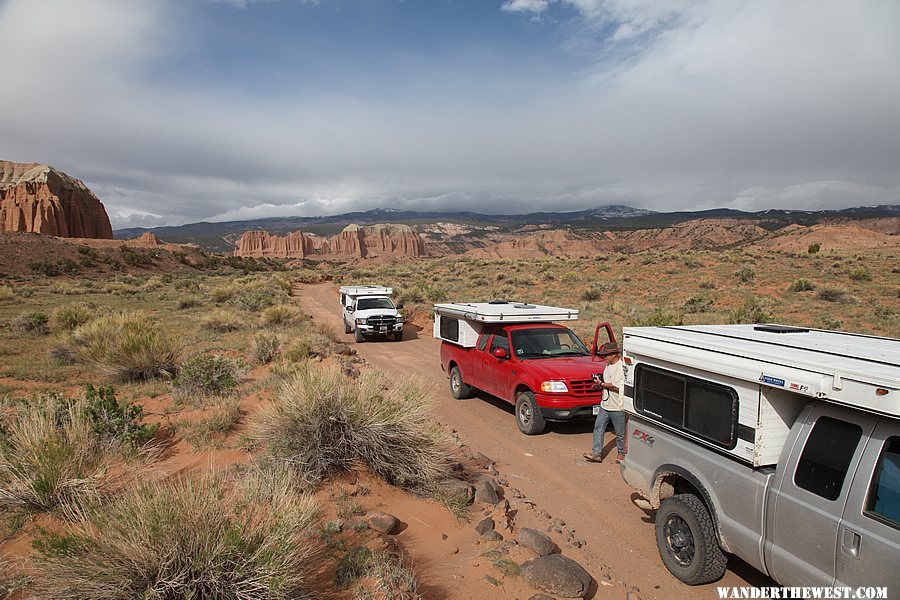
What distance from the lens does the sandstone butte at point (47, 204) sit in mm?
82750

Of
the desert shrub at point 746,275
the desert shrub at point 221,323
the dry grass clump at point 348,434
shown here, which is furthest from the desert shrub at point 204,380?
the desert shrub at point 746,275

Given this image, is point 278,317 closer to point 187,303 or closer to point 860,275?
point 187,303

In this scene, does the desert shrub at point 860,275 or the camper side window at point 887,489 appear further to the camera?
the desert shrub at point 860,275

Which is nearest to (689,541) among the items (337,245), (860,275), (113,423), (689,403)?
(689,403)

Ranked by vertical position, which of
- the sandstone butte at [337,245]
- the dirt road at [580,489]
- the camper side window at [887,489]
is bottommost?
the dirt road at [580,489]

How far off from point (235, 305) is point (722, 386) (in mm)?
25485

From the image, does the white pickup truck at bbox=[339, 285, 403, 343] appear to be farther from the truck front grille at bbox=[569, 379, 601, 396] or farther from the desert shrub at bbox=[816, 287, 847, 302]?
the desert shrub at bbox=[816, 287, 847, 302]

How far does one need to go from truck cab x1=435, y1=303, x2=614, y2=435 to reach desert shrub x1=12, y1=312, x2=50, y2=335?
1514cm

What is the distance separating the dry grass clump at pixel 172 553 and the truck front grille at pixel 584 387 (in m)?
5.33

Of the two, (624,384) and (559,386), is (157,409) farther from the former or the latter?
(624,384)

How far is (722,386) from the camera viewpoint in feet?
13.4

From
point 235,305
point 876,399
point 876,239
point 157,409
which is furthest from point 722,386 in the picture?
point 876,239

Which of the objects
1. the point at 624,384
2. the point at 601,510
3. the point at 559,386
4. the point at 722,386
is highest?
the point at 722,386

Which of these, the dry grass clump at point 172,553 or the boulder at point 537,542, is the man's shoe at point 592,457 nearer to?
the boulder at point 537,542
